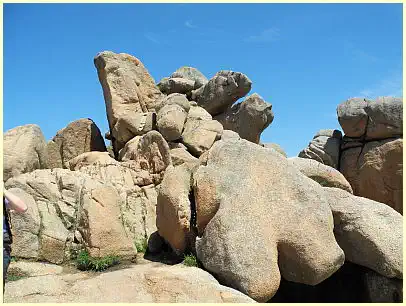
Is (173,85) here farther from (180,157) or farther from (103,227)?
(103,227)

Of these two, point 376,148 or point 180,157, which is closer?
point 180,157

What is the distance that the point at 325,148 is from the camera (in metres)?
22.9

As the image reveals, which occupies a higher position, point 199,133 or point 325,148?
point 325,148

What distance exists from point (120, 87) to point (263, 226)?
33.8ft

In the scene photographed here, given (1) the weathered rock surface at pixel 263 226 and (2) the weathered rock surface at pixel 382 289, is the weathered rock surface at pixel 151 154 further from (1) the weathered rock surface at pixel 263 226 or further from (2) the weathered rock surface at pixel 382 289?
(2) the weathered rock surface at pixel 382 289

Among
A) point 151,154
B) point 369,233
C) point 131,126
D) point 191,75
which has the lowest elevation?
point 369,233

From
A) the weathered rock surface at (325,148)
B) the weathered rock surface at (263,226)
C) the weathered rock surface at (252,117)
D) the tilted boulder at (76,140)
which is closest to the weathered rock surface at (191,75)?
the weathered rock surface at (252,117)

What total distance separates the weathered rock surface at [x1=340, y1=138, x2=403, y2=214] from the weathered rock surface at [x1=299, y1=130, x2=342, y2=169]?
1014 mm

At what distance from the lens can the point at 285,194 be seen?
36.9 ft

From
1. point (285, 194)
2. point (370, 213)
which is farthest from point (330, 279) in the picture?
point (285, 194)

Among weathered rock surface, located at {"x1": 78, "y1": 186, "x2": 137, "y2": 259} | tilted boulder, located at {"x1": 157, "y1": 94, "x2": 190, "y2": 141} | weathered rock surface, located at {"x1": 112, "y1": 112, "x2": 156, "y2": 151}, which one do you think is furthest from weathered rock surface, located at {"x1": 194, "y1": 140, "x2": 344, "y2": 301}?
weathered rock surface, located at {"x1": 112, "y1": 112, "x2": 156, "y2": 151}

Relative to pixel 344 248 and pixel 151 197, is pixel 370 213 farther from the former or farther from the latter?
pixel 151 197

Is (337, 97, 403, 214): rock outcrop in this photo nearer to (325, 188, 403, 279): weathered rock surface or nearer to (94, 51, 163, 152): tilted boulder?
(325, 188, 403, 279): weathered rock surface

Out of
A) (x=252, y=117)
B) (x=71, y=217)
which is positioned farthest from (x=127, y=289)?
(x=252, y=117)
